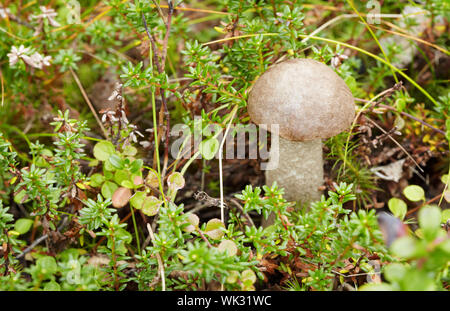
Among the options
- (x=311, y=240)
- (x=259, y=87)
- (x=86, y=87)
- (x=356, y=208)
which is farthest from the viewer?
(x=86, y=87)

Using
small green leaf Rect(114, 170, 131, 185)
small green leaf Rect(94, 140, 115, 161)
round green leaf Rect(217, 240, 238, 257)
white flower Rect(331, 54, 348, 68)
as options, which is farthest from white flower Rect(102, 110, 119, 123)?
white flower Rect(331, 54, 348, 68)

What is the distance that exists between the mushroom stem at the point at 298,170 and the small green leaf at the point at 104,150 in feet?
3.17

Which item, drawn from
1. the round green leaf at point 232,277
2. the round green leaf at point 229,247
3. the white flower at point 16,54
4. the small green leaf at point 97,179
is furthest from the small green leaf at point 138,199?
the white flower at point 16,54

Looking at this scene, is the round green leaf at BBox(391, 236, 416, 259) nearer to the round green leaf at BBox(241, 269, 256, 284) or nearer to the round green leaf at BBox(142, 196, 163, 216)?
the round green leaf at BBox(241, 269, 256, 284)

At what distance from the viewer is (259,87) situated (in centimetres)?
190

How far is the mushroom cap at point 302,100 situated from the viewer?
1.79m

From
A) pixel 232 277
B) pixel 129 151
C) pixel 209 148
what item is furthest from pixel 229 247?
pixel 129 151

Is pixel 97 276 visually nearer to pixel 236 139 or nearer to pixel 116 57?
pixel 236 139

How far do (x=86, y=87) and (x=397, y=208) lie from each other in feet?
8.10

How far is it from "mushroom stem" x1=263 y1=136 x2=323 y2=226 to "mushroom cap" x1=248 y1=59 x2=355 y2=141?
283mm

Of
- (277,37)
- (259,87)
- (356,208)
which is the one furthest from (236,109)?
(356,208)

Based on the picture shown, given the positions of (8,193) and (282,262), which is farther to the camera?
(8,193)

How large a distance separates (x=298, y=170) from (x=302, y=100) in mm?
595

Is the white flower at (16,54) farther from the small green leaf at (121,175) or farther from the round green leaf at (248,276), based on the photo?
the round green leaf at (248,276)
